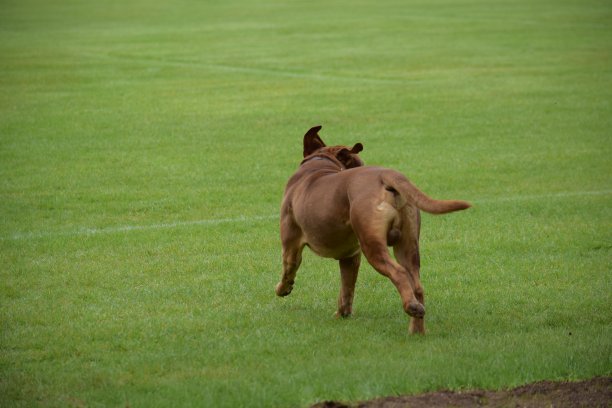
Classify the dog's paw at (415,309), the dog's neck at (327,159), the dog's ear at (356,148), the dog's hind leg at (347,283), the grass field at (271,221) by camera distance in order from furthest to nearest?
the dog's neck at (327,159) < the dog's ear at (356,148) < the dog's hind leg at (347,283) < the dog's paw at (415,309) < the grass field at (271,221)

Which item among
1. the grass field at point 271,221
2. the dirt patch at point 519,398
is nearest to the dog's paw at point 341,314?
the grass field at point 271,221

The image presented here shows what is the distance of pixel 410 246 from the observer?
7.27 m

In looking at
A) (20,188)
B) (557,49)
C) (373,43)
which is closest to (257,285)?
(20,188)

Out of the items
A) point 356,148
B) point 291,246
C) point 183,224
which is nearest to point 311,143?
point 356,148

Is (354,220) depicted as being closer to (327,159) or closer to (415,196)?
(415,196)

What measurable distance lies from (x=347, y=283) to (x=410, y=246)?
944 millimetres

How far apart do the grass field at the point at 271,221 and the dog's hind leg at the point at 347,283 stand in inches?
4.9

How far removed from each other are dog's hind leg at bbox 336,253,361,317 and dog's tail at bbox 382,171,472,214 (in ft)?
3.58

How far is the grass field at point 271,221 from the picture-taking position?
6.72m

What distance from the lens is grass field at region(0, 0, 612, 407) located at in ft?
22.0

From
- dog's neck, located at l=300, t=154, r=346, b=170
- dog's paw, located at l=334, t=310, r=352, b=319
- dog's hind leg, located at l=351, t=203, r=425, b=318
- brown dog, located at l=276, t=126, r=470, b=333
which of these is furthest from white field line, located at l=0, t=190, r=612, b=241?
dog's hind leg, located at l=351, t=203, r=425, b=318

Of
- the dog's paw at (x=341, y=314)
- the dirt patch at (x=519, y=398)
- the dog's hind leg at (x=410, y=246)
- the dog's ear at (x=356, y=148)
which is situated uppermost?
the dog's ear at (x=356, y=148)

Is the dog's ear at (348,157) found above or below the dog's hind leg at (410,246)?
above

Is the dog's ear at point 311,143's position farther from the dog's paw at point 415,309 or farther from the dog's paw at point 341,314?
the dog's paw at point 415,309
